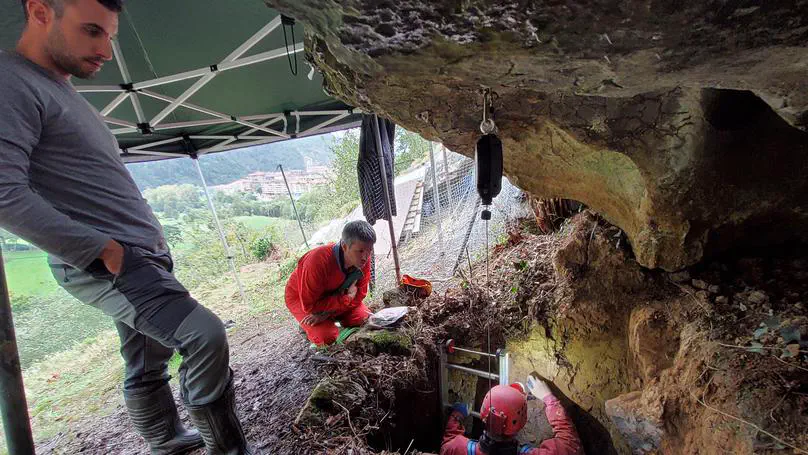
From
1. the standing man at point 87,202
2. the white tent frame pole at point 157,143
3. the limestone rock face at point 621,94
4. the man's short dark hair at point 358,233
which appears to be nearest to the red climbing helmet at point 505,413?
the limestone rock face at point 621,94

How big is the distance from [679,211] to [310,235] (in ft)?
44.5

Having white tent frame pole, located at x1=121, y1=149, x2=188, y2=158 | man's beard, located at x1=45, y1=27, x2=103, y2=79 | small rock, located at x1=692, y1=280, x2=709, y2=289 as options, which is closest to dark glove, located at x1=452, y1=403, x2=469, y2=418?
small rock, located at x1=692, y1=280, x2=709, y2=289

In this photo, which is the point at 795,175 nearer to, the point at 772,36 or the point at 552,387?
the point at 772,36

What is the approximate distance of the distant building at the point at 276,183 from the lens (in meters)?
16.1

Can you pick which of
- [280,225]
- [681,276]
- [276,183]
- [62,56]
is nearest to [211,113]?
[62,56]

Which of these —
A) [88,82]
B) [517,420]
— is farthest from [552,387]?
[88,82]

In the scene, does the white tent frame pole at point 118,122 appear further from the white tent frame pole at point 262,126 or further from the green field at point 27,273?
the green field at point 27,273

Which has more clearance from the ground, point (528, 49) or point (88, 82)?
point (88, 82)

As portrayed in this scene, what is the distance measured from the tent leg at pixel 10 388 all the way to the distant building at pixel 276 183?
1479 cm

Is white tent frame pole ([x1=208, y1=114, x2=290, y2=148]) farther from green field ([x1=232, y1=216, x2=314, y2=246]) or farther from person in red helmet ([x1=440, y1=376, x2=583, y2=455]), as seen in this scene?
green field ([x1=232, y1=216, x2=314, y2=246])

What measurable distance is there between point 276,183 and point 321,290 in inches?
Answer: 572

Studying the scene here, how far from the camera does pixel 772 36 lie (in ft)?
2.75

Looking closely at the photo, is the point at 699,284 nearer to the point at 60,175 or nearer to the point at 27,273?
the point at 60,175

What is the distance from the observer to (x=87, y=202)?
140 centimetres
